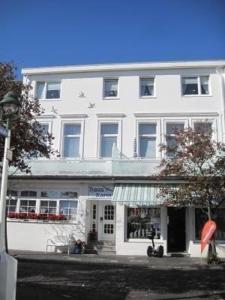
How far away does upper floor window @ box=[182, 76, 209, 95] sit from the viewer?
26.8m

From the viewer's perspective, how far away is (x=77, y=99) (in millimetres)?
27578

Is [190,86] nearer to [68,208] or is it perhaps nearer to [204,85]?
[204,85]

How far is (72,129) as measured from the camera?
27438mm

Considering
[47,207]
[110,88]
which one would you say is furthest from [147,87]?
[47,207]

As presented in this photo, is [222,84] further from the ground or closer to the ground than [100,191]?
further from the ground

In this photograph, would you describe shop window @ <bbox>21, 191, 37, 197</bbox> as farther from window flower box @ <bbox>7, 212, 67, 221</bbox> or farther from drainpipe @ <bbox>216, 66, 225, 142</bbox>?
drainpipe @ <bbox>216, 66, 225, 142</bbox>

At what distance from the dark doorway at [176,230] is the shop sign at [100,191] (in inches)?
141

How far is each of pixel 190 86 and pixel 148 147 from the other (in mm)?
4718

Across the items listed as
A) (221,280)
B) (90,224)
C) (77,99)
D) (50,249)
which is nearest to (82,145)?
(77,99)

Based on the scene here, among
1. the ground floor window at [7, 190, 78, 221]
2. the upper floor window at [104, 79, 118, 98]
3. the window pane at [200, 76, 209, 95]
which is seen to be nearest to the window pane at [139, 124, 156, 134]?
the upper floor window at [104, 79, 118, 98]

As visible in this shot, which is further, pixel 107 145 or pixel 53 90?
pixel 53 90

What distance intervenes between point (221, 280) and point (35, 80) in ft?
61.6

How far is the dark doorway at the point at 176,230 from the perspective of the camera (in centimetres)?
2409

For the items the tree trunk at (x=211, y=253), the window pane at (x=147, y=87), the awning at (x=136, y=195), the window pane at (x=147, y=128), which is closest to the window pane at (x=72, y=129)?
the window pane at (x=147, y=128)
